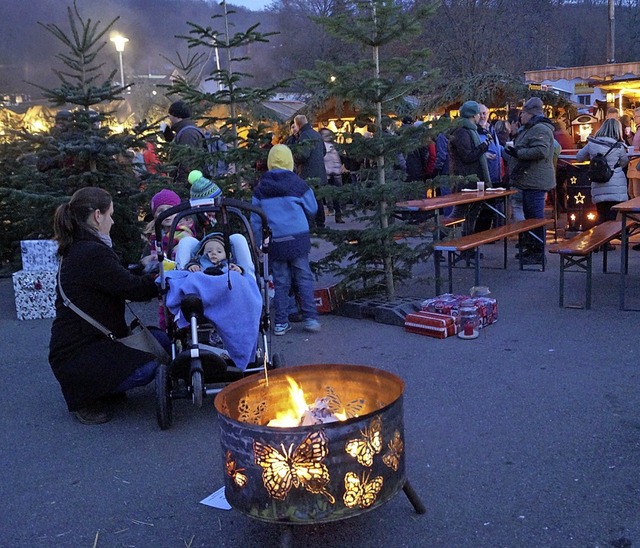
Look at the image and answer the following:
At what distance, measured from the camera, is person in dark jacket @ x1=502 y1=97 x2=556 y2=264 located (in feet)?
33.1

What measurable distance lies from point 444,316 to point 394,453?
156 inches

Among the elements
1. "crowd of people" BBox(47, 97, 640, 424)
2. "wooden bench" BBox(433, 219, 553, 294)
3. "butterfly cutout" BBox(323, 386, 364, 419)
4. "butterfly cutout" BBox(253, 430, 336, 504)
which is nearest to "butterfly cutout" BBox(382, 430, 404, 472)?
"butterfly cutout" BBox(253, 430, 336, 504)

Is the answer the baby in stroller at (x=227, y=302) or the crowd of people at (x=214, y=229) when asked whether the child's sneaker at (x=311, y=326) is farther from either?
the baby in stroller at (x=227, y=302)

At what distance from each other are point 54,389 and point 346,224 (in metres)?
9.79

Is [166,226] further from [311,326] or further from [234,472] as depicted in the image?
[234,472]


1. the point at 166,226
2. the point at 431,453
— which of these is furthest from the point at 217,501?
the point at 166,226

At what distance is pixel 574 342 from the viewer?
6621 mm

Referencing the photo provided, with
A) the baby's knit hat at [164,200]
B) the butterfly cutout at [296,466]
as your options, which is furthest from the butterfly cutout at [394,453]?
the baby's knit hat at [164,200]

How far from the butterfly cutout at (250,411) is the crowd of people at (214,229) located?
64.4 inches

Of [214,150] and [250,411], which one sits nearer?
[250,411]

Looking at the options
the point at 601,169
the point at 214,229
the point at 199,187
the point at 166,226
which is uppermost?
the point at 199,187

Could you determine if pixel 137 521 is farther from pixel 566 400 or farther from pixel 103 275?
pixel 566 400

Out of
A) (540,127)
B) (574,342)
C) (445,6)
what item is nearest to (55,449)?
(574,342)

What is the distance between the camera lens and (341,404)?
380 centimetres
